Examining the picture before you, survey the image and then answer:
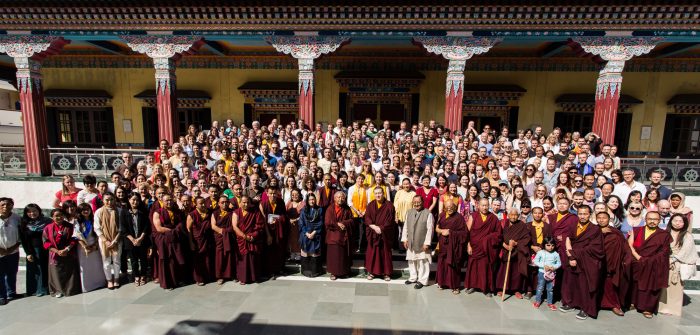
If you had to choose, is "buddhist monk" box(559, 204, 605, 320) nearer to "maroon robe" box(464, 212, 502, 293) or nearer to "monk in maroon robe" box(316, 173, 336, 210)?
"maroon robe" box(464, 212, 502, 293)

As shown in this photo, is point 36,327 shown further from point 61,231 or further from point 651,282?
point 651,282

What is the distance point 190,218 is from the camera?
5309 mm

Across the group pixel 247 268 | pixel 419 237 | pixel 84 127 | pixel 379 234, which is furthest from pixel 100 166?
pixel 419 237

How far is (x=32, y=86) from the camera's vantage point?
10.2 meters

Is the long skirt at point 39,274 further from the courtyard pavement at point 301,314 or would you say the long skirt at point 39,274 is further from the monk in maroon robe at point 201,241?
the monk in maroon robe at point 201,241

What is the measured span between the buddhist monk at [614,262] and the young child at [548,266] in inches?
23.0

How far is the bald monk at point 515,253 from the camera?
4.89m

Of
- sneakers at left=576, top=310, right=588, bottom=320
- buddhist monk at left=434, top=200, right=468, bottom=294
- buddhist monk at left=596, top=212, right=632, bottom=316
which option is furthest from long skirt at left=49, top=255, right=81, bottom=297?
buddhist monk at left=596, top=212, right=632, bottom=316

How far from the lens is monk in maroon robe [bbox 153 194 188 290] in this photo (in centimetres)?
520

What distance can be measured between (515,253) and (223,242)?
4.16m

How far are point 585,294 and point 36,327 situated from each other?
265 inches

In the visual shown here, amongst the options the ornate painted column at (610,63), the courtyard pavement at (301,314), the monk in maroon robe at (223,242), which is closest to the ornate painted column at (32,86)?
the courtyard pavement at (301,314)

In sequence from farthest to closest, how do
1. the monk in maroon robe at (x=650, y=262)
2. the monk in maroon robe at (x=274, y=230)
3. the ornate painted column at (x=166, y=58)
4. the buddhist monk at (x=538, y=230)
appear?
the ornate painted column at (x=166, y=58) < the monk in maroon robe at (x=274, y=230) < the buddhist monk at (x=538, y=230) < the monk in maroon robe at (x=650, y=262)

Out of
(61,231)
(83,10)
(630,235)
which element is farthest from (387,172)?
(83,10)
